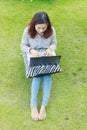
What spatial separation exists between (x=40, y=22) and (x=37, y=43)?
40cm

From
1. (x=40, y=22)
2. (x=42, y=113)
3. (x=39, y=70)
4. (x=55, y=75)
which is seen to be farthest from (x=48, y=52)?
(x=42, y=113)

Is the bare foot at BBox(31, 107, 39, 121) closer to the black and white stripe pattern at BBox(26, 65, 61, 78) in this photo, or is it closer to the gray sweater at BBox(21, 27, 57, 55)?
the black and white stripe pattern at BBox(26, 65, 61, 78)

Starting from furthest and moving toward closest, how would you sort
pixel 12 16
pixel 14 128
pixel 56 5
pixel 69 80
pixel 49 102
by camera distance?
1. pixel 56 5
2. pixel 12 16
3. pixel 69 80
4. pixel 49 102
5. pixel 14 128

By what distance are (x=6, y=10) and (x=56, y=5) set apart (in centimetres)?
98

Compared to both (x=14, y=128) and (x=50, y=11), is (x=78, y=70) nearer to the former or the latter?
(x=14, y=128)

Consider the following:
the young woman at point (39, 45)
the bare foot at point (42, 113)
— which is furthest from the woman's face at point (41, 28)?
the bare foot at point (42, 113)

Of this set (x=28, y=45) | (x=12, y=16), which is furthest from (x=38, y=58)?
(x=12, y=16)

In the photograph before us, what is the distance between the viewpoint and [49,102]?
4312 millimetres

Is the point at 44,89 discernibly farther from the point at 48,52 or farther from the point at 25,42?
the point at 25,42

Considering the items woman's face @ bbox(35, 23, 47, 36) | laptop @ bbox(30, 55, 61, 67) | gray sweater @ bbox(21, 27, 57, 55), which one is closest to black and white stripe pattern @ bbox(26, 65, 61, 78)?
laptop @ bbox(30, 55, 61, 67)

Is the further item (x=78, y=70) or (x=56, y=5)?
(x=56, y=5)

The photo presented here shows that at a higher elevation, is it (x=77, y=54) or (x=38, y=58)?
(x=38, y=58)

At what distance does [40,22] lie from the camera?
407 cm

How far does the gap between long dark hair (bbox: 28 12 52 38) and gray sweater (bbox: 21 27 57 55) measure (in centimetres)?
6
